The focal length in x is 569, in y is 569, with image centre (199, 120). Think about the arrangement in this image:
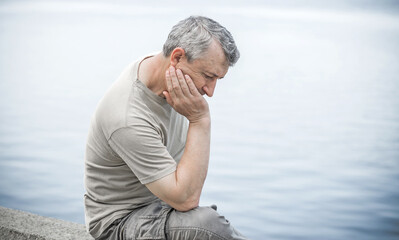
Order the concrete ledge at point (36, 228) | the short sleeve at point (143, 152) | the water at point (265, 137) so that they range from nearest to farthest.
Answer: the short sleeve at point (143, 152), the concrete ledge at point (36, 228), the water at point (265, 137)

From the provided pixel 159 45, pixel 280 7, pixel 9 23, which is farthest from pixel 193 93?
pixel 280 7

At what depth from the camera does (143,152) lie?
2.35m

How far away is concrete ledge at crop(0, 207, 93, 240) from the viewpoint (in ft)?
9.86

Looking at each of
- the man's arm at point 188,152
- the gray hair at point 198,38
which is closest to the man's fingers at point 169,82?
the man's arm at point 188,152

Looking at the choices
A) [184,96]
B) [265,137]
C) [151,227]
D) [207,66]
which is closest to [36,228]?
[151,227]

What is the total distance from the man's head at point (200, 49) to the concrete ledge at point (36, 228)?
45.4 inches

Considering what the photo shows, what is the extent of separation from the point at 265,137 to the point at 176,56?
5642 millimetres

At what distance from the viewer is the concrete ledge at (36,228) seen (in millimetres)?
3004

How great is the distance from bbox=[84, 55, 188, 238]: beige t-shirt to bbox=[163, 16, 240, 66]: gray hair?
207 millimetres

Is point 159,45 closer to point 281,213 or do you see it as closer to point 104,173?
point 281,213

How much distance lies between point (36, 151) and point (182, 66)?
4975 millimetres

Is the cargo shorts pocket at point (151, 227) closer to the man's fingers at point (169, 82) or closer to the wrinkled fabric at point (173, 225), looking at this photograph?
the wrinkled fabric at point (173, 225)

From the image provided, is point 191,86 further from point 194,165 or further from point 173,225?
point 173,225

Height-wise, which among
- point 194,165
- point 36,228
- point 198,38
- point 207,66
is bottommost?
point 36,228
